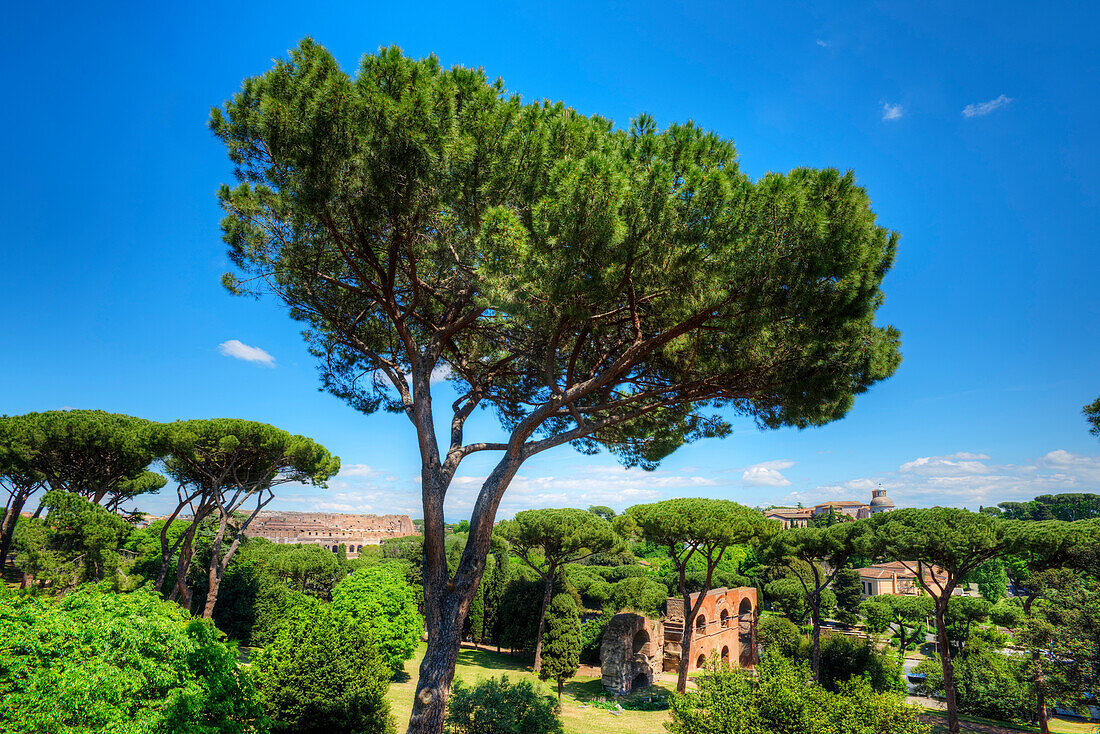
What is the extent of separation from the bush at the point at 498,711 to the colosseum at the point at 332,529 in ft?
234

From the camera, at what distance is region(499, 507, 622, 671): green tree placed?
19969 mm

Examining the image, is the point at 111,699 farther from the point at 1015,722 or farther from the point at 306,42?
the point at 1015,722

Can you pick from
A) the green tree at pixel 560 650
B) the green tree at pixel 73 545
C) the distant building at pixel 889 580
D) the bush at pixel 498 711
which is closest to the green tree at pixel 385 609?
the green tree at pixel 560 650

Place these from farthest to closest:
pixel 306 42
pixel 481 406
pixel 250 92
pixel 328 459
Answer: pixel 328 459 → pixel 481 406 → pixel 250 92 → pixel 306 42

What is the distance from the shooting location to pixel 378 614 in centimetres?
1533

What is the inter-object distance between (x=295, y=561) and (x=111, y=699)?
21.3 metres

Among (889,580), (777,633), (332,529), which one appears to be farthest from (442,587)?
(332,529)

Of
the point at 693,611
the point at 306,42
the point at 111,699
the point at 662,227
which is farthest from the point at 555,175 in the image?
the point at 693,611

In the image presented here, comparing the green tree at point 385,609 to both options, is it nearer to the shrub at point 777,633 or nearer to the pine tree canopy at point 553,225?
the pine tree canopy at point 553,225

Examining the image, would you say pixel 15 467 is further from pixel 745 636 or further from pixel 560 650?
pixel 745 636

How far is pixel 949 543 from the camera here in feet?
44.4

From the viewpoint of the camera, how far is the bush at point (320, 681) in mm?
7340

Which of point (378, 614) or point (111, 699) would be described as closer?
point (111, 699)

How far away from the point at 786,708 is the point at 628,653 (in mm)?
13355
